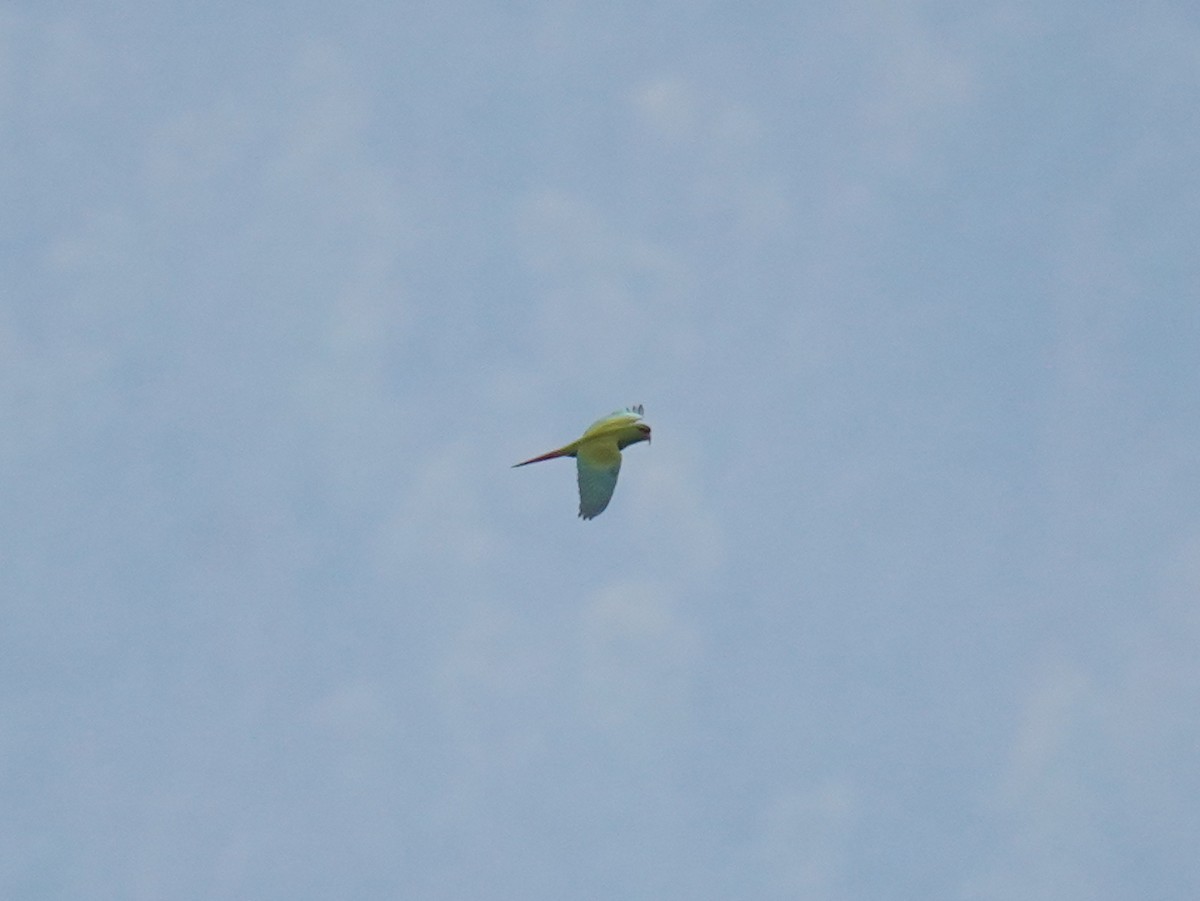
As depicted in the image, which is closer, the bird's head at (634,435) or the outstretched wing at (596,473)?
the outstretched wing at (596,473)

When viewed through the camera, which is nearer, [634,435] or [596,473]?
[596,473]

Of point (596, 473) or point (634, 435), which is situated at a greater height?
point (634, 435)

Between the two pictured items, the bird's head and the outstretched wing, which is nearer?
the outstretched wing

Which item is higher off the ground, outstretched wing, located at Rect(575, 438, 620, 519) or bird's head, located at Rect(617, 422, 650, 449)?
bird's head, located at Rect(617, 422, 650, 449)

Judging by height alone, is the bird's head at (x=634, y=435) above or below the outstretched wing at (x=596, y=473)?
above
